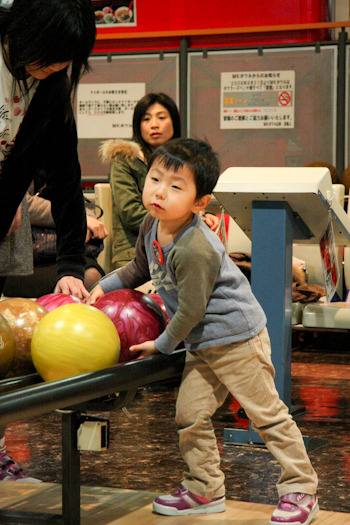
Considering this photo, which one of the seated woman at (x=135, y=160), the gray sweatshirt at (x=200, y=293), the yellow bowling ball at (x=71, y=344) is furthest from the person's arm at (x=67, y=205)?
the seated woman at (x=135, y=160)

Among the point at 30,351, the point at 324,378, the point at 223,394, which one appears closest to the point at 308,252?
the point at 324,378

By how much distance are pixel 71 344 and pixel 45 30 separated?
823 millimetres

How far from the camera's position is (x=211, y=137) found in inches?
284

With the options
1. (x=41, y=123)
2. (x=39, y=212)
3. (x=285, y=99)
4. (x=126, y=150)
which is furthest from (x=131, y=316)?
(x=285, y=99)

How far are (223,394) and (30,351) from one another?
64cm

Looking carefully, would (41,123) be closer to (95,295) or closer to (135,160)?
(95,295)

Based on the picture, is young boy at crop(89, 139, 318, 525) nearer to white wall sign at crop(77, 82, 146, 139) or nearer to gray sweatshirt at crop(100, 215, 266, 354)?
gray sweatshirt at crop(100, 215, 266, 354)

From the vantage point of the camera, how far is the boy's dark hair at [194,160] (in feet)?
7.83

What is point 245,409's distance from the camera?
2504 millimetres

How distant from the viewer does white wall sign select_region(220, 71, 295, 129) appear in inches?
277

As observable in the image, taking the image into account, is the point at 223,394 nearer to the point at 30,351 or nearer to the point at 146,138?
the point at 30,351

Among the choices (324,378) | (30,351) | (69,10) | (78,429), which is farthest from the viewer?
(324,378)

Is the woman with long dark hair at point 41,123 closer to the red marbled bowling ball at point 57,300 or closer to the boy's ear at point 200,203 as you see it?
the red marbled bowling ball at point 57,300

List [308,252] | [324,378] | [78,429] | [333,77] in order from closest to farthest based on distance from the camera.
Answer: [78,429] → [324,378] → [308,252] → [333,77]
